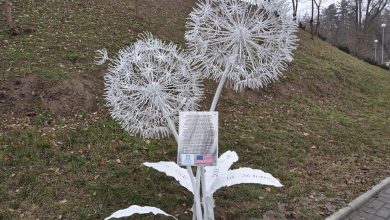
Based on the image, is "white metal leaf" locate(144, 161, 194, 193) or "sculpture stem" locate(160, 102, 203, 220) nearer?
"sculpture stem" locate(160, 102, 203, 220)

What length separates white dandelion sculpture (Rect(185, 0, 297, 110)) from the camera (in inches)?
124

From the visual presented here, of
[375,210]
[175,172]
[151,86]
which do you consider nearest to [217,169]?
[175,172]

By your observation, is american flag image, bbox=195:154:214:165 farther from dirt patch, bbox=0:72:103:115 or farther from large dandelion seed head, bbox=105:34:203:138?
dirt patch, bbox=0:72:103:115

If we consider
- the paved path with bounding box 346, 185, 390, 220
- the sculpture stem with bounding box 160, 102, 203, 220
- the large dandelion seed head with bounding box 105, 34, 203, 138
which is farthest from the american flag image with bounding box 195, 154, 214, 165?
the paved path with bounding box 346, 185, 390, 220

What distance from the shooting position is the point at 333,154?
6.71m

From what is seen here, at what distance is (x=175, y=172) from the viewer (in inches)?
143

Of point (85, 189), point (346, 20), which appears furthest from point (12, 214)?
point (346, 20)

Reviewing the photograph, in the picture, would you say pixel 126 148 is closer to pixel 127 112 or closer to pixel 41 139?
pixel 41 139

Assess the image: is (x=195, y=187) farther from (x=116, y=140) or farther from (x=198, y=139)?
(x=116, y=140)

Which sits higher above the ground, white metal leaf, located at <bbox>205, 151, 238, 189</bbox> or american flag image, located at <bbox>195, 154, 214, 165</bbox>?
american flag image, located at <bbox>195, 154, 214, 165</bbox>

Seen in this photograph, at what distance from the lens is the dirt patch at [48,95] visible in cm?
602

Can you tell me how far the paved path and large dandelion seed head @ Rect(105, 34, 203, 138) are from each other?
2771 millimetres

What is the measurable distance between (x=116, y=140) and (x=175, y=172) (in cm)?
227

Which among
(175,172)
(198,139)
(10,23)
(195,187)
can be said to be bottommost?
(195,187)
